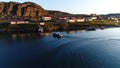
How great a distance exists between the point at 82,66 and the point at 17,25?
56.7 meters

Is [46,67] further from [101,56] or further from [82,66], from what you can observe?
[101,56]

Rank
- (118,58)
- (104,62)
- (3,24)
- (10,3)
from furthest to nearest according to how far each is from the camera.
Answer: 1. (10,3)
2. (3,24)
3. (118,58)
4. (104,62)

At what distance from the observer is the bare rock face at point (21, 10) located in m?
121

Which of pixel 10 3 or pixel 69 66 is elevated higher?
pixel 10 3

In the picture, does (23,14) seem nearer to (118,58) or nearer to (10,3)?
(10,3)

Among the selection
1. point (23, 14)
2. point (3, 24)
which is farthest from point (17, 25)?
point (23, 14)

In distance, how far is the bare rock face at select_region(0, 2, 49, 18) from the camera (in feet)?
396

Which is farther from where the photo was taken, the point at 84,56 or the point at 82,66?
the point at 84,56

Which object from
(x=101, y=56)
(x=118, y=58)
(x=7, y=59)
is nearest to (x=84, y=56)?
(x=101, y=56)

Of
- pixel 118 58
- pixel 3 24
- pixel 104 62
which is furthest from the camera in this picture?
pixel 3 24

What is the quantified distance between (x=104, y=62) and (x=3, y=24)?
189 ft

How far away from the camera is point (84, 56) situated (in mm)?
27234

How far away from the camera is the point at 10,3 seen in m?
130

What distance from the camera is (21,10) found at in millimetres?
122625
